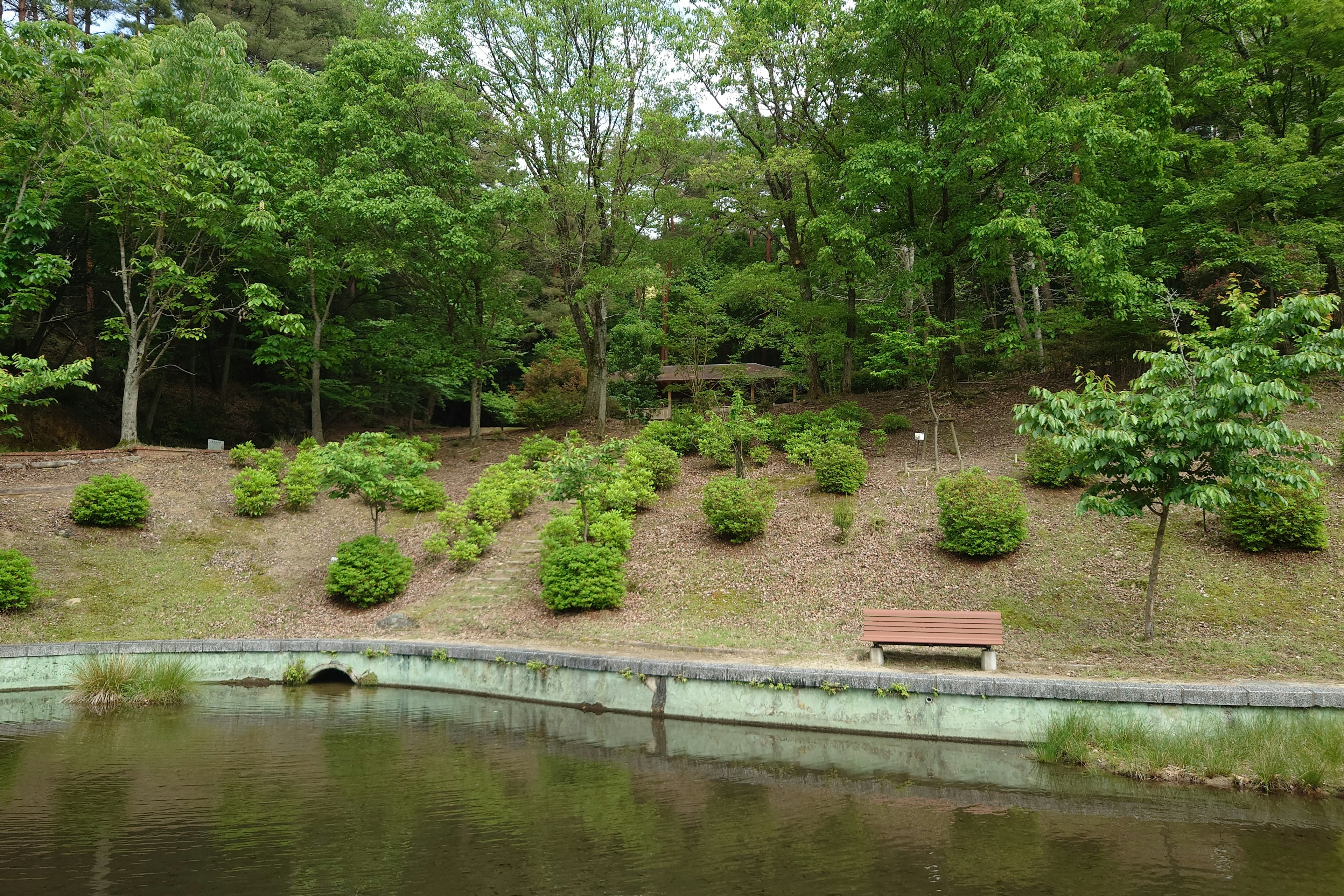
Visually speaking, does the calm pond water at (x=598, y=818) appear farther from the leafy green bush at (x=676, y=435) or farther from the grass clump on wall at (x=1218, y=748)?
the leafy green bush at (x=676, y=435)

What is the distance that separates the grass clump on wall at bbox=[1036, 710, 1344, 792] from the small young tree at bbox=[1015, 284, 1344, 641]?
2.30m

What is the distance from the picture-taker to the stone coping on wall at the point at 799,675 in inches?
292

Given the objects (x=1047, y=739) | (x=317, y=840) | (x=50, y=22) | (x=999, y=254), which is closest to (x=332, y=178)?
(x=50, y=22)

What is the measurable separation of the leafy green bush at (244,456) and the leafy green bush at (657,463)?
8673 millimetres

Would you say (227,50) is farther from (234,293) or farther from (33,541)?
(33,541)

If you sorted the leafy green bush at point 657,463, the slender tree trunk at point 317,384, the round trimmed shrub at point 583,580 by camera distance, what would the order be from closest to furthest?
1. the round trimmed shrub at point 583,580
2. the leafy green bush at point 657,463
3. the slender tree trunk at point 317,384

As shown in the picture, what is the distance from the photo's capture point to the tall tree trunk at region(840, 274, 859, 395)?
19.5m

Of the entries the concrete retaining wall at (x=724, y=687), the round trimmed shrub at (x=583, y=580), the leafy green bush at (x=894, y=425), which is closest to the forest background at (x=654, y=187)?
the leafy green bush at (x=894, y=425)

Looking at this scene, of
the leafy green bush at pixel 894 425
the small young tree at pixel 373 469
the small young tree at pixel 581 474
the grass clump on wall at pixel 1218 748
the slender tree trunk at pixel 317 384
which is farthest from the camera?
the slender tree trunk at pixel 317 384

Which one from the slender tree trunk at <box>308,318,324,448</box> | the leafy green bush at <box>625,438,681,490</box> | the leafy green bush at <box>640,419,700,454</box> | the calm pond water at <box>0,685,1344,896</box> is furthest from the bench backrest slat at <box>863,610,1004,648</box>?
the slender tree trunk at <box>308,318,324,448</box>

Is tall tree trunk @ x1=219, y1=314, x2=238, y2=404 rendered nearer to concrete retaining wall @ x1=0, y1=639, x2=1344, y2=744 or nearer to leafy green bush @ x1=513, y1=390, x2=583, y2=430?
leafy green bush @ x1=513, y1=390, x2=583, y2=430

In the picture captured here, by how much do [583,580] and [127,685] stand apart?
236 inches

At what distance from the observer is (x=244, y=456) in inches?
695

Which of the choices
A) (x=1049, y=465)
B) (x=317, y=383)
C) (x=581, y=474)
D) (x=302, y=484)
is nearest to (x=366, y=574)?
(x=581, y=474)
